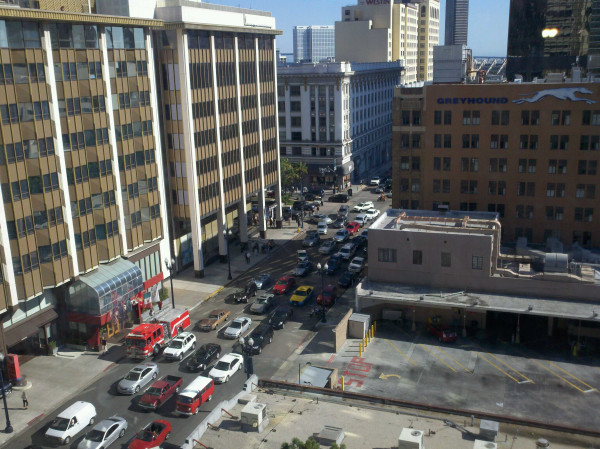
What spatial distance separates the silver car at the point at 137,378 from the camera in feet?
150

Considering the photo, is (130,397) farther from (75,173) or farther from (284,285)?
(284,285)

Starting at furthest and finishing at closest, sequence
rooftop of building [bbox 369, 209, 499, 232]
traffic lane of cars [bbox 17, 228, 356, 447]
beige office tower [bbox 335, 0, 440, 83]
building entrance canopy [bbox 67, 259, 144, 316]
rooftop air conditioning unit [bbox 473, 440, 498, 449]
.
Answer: beige office tower [bbox 335, 0, 440, 83]
rooftop of building [bbox 369, 209, 499, 232]
building entrance canopy [bbox 67, 259, 144, 316]
traffic lane of cars [bbox 17, 228, 356, 447]
rooftop air conditioning unit [bbox 473, 440, 498, 449]

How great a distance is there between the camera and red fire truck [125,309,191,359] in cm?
5156

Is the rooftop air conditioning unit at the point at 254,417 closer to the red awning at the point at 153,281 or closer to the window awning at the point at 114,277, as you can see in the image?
the window awning at the point at 114,277

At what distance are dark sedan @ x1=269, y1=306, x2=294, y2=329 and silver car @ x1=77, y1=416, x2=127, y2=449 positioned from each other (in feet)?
66.9

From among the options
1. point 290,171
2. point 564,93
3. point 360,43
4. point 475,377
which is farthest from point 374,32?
point 475,377

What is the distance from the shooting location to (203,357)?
163 ft

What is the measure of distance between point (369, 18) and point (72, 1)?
414 feet

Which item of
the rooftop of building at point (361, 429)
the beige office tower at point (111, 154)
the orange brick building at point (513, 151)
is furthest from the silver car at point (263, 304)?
the rooftop of building at point (361, 429)

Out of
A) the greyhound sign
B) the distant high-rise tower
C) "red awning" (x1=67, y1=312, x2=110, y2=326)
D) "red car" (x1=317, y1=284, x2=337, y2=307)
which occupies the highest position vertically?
the distant high-rise tower

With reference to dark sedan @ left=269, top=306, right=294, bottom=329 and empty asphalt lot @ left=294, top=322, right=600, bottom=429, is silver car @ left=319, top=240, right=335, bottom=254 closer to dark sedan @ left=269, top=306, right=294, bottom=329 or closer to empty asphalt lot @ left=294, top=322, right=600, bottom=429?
dark sedan @ left=269, top=306, right=294, bottom=329

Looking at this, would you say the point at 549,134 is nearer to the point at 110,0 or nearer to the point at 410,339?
the point at 410,339

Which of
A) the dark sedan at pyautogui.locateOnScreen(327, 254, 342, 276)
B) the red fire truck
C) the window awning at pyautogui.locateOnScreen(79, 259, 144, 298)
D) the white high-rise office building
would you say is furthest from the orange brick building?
the white high-rise office building

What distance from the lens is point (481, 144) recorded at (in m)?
67.8
